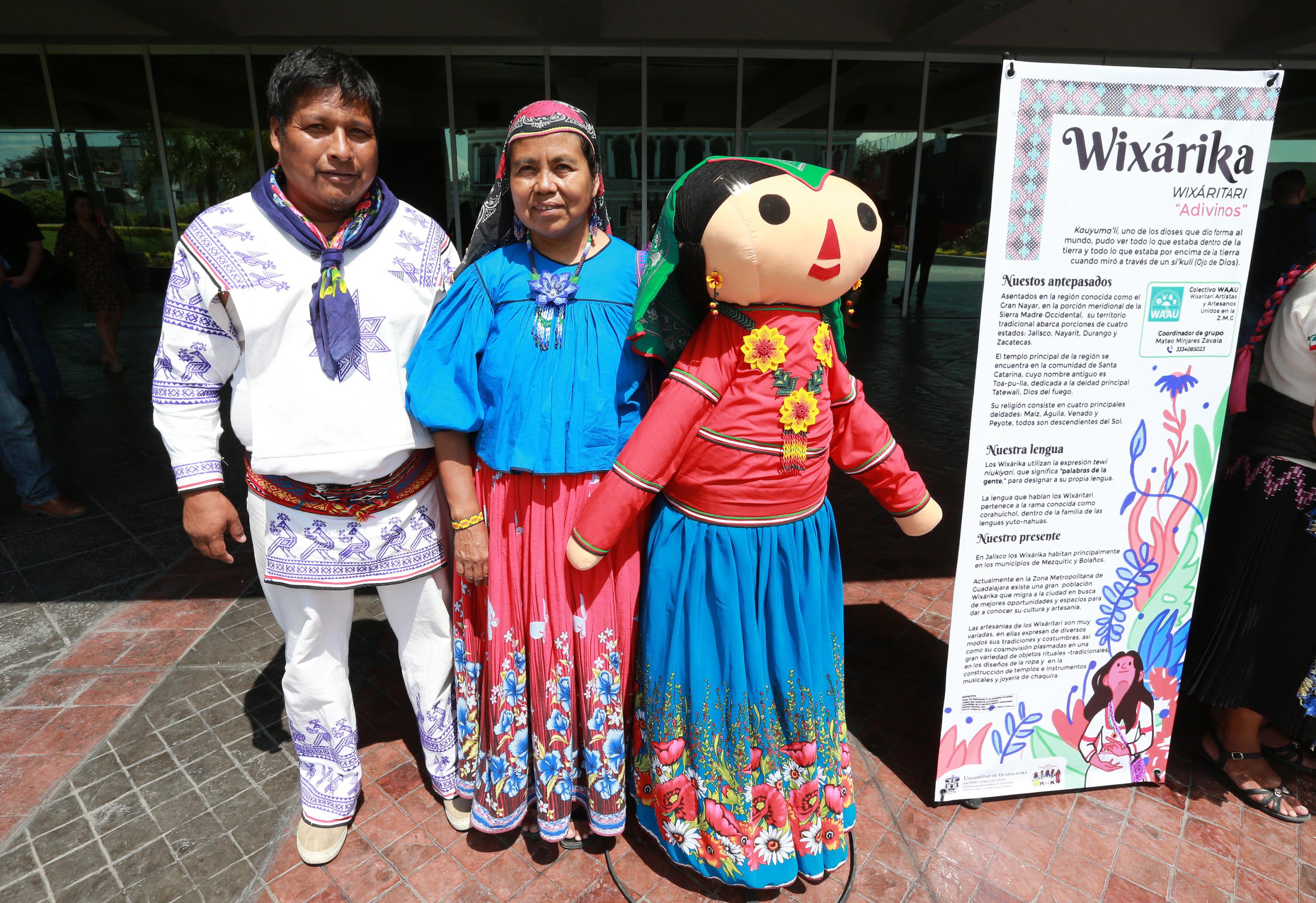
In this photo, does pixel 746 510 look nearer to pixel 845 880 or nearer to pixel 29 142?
pixel 845 880

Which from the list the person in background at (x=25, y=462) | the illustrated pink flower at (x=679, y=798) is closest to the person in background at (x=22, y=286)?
the person in background at (x=25, y=462)

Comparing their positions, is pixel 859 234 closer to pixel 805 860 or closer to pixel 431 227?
pixel 431 227

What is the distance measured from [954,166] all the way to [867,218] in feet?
36.0

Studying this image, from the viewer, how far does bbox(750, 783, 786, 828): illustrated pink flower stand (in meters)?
2.00

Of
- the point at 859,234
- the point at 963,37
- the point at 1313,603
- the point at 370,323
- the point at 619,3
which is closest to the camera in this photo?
the point at 859,234

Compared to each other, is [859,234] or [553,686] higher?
[859,234]

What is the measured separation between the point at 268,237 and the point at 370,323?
0.31 metres

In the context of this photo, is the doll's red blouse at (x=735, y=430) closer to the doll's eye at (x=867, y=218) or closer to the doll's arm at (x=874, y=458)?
the doll's arm at (x=874, y=458)

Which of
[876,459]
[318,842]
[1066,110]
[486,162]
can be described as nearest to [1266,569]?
[876,459]

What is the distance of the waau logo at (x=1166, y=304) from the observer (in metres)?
2.03

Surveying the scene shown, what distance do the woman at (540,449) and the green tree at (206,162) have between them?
34.1 ft

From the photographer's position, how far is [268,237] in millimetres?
1834

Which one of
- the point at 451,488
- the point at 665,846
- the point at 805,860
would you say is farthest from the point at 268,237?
the point at 805,860

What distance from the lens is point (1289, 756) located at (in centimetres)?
259
